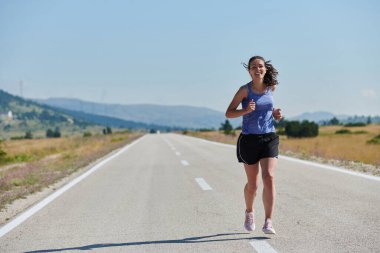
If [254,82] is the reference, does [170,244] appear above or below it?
below

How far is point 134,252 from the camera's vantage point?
17.3 feet

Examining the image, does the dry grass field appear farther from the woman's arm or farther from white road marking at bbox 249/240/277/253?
white road marking at bbox 249/240/277/253

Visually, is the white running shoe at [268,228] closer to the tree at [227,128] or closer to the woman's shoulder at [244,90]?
the woman's shoulder at [244,90]

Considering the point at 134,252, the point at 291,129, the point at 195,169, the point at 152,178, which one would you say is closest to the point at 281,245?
the point at 134,252

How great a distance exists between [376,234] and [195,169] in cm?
943

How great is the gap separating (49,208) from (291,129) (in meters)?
52.9

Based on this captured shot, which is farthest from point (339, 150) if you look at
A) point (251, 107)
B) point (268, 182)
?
point (251, 107)

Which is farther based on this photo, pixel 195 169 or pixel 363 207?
pixel 195 169

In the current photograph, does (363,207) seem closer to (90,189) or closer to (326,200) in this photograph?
(326,200)

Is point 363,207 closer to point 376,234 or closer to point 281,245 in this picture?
point 376,234

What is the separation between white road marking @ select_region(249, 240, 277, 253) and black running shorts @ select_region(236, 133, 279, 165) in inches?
34.3

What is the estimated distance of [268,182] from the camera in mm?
5750

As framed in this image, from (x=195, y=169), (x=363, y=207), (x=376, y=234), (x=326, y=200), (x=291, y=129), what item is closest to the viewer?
(x=376, y=234)

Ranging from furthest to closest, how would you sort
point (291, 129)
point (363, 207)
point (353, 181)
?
point (291, 129)
point (353, 181)
point (363, 207)
